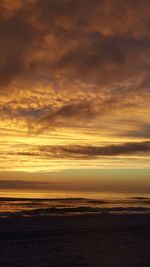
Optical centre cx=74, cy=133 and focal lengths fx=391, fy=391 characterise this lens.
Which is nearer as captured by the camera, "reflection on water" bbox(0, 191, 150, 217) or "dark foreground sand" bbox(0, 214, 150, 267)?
"dark foreground sand" bbox(0, 214, 150, 267)

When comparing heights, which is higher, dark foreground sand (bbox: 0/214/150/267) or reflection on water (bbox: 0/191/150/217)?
reflection on water (bbox: 0/191/150/217)

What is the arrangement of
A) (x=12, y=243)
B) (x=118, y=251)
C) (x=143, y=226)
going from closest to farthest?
(x=118, y=251) → (x=12, y=243) → (x=143, y=226)

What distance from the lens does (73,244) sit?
16.6 metres

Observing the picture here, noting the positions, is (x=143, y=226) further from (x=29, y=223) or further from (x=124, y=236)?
(x=29, y=223)

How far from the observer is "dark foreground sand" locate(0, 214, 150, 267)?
13.4m

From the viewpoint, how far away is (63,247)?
623 inches

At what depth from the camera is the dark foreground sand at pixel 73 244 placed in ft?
43.8

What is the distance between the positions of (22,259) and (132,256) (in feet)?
13.4

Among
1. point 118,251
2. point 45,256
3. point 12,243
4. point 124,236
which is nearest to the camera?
point 45,256

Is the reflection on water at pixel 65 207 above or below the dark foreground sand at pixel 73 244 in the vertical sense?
above

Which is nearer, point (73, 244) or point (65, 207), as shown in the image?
point (73, 244)

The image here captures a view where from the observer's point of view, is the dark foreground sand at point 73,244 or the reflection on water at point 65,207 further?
the reflection on water at point 65,207

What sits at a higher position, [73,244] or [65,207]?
[65,207]

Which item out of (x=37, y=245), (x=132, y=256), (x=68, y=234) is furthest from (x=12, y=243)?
(x=132, y=256)
